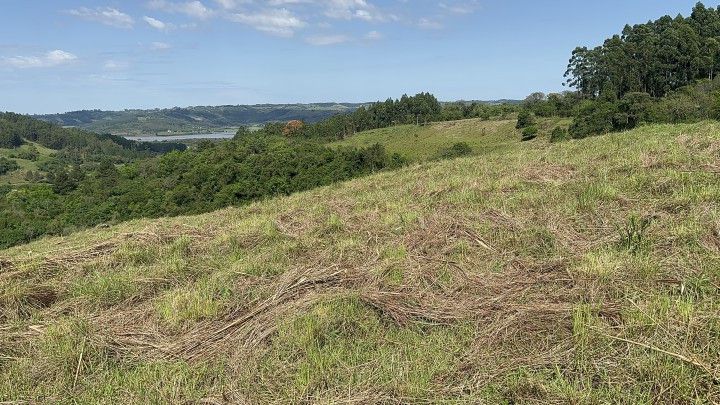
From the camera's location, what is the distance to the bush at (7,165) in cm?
10925

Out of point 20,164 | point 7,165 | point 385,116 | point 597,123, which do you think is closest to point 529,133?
point 597,123

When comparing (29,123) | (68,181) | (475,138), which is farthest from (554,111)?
(29,123)

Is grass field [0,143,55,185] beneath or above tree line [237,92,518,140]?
beneath

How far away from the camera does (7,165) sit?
111m

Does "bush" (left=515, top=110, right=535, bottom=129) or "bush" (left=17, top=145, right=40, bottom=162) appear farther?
"bush" (left=17, top=145, right=40, bottom=162)

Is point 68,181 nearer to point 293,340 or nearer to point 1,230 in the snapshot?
point 1,230

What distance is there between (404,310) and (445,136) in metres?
61.7

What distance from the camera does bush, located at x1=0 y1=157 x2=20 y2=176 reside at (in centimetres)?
10925

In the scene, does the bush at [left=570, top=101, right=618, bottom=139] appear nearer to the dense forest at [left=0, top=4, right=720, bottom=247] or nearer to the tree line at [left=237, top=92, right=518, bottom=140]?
the dense forest at [left=0, top=4, right=720, bottom=247]

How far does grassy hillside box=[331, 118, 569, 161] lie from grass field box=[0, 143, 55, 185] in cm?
8243

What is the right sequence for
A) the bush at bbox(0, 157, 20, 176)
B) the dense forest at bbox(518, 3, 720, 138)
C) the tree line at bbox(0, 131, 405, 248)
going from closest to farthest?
the dense forest at bbox(518, 3, 720, 138) < the tree line at bbox(0, 131, 405, 248) < the bush at bbox(0, 157, 20, 176)

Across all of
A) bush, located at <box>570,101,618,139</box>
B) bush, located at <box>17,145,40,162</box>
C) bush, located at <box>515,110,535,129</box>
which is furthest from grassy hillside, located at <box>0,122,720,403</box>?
bush, located at <box>17,145,40,162</box>

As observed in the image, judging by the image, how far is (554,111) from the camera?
57.7 meters

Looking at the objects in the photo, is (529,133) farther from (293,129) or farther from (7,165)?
(7,165)
